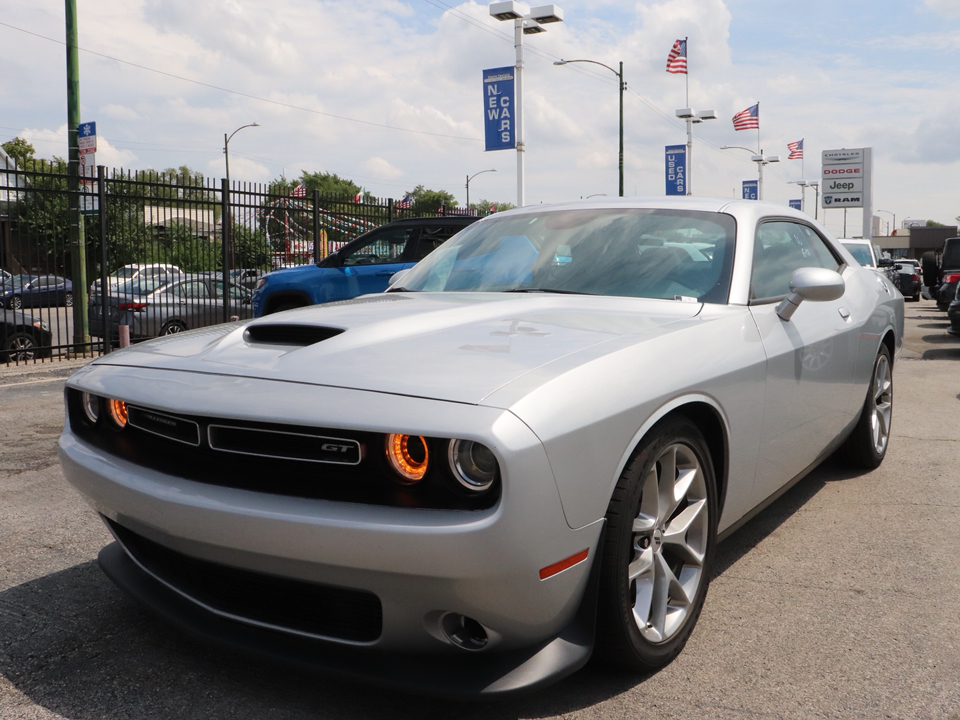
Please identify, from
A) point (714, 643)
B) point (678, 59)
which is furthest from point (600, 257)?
point (678, 59)

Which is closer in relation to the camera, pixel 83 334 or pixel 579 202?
pixel 579 202

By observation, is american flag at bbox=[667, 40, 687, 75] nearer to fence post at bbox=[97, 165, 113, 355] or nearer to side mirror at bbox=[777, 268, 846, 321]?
fence post at bbox=[97, 165, 113, 355]

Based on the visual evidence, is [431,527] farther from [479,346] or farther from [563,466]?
[479,346]

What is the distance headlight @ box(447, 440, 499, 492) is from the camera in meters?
2.05

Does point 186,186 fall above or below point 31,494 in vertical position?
above

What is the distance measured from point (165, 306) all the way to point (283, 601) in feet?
40.1

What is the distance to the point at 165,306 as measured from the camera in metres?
13.6

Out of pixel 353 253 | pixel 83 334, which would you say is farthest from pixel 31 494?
pixel 83 334

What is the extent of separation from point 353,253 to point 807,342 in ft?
24.9

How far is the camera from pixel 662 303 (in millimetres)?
3178

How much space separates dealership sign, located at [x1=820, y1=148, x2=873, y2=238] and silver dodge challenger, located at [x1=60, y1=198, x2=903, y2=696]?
35.7m

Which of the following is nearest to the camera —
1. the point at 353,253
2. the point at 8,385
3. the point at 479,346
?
the point at 479,346

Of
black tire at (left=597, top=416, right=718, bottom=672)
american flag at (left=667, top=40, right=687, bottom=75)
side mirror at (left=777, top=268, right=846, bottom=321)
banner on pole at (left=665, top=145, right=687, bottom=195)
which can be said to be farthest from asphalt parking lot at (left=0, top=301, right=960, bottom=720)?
banner on pole at (left=665, top=145, right=687, bottom=195)

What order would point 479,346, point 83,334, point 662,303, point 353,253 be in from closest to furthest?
1. point 479,346
2. point 662,303
3. point 353,253
4. point 83,334
